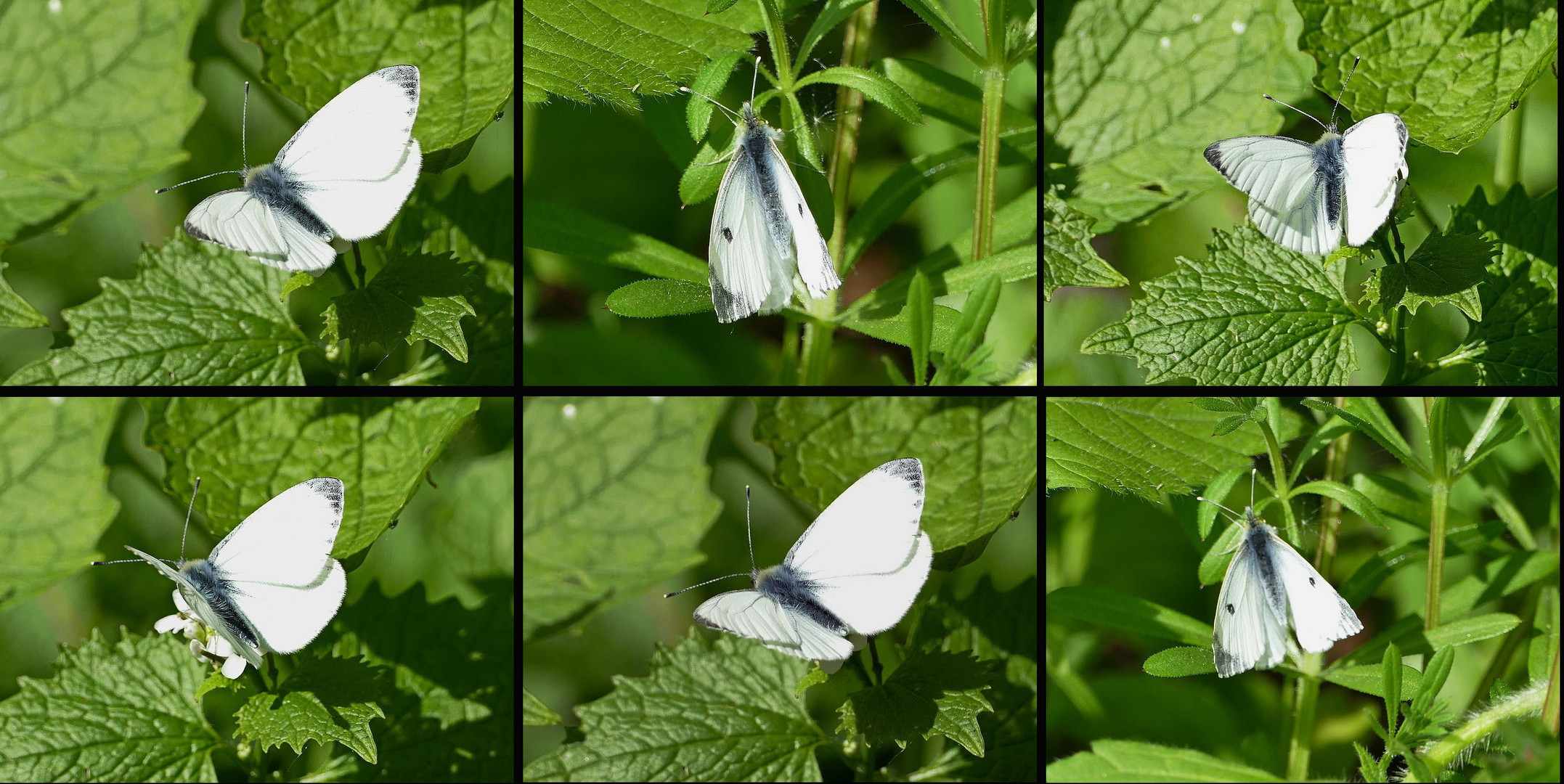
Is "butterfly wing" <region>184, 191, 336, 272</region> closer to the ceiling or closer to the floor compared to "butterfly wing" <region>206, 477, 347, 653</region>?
closer to the ceiling

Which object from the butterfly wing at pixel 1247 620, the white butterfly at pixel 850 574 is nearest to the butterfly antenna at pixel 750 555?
the white butterfly at pixel 850 574

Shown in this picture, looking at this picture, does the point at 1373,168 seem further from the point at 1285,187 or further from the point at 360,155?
the point at 360,155

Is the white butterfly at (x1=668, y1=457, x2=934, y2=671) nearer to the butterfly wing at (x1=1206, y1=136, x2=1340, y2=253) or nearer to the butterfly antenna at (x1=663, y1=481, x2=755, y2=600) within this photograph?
the butterfly antenna at (x1=663, y1=481, x2=755, y2=600)

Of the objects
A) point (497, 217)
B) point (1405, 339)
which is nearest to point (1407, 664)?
point (1405, 339)

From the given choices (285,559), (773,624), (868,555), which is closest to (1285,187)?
(868,555)

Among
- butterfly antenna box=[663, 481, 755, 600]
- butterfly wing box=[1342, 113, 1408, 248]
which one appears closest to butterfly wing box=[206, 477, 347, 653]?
butterfly antenna box=[663, 481, 755, 600]

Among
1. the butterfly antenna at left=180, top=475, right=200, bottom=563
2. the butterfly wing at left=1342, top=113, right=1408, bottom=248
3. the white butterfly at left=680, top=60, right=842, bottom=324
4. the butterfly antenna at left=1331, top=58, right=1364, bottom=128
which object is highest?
the butterfly antenna at left=1331, top=58, right=1364, bottom=128

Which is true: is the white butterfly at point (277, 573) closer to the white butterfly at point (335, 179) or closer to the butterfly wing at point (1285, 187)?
the white butterfly at point (335, 179)
